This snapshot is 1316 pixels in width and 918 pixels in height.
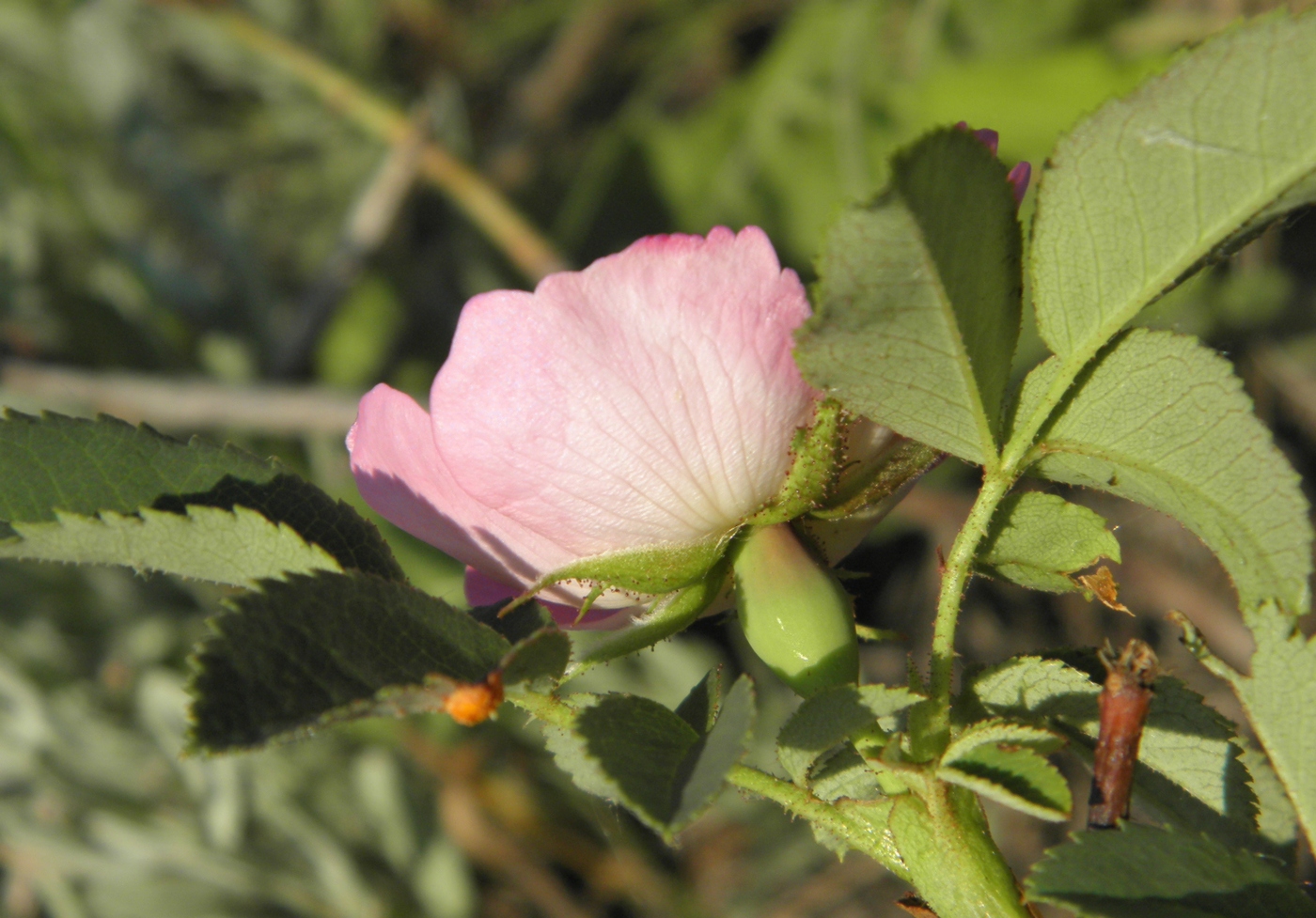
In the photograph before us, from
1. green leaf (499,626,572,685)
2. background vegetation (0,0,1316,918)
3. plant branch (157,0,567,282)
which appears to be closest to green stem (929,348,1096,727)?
green leaf (499,626,572,685)

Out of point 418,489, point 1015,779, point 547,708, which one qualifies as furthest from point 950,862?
point 418,489

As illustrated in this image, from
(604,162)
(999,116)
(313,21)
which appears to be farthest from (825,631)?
(313,21)

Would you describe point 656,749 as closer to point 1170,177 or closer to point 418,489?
point 418,489

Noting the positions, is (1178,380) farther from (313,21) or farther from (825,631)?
(313,21)

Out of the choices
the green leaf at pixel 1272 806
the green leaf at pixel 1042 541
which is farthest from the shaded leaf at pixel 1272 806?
the green leaf at pixel 1042 541

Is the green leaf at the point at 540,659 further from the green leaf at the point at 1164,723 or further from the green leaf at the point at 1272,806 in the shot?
the green leaf at the point at 1272,806

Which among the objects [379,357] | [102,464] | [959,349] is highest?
[959,349]
